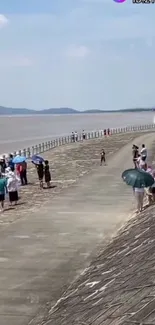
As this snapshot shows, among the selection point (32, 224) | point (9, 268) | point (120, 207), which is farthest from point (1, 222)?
point (9, 268)

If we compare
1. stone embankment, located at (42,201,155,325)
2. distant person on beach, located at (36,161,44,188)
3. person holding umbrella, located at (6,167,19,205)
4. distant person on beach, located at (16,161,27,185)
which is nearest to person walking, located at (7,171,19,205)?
person holding umbrella, located at (6,167,19,205)

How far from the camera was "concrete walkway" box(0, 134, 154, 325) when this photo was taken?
9844 millimetres

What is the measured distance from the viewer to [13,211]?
64.0 feet

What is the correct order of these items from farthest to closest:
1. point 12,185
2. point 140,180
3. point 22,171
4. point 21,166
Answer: point 22,171 → point 21,166 → point 12,185 → point 140,180

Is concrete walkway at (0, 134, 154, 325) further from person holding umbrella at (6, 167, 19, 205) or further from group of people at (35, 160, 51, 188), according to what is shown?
group of people at (35, 160, 51, 188)

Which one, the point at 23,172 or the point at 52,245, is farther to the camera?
the point at 23,172

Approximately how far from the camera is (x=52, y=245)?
13.4 metres

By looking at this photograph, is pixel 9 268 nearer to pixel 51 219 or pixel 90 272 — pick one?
pixel 90 272

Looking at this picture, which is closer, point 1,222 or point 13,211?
point 1,222

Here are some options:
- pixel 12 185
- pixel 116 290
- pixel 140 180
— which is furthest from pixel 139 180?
pixel 116 290

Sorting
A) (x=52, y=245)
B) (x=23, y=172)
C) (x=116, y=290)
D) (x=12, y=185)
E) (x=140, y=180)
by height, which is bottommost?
(x=23, y=172)

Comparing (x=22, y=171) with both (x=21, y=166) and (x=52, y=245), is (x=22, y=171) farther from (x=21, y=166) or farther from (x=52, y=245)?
(x=52, y=245)

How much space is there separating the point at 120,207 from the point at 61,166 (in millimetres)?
20410

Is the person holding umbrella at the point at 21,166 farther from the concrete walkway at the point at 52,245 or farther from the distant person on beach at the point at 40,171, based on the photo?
the concrete walkway at the point at 52,245
